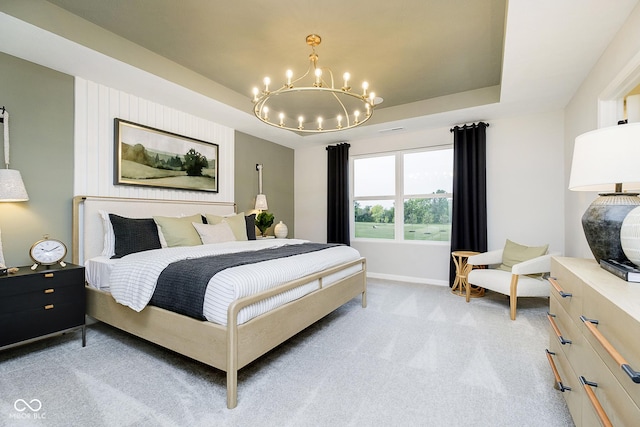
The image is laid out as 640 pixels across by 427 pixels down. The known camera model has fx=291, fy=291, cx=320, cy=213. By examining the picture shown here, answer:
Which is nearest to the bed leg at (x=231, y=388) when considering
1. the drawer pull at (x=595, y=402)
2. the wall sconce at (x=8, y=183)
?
the drawer pull at (x=595, y=402)

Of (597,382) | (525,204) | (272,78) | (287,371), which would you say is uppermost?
(272,78)

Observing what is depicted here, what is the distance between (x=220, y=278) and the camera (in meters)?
1.82

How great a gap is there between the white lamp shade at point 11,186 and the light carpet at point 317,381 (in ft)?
4.10

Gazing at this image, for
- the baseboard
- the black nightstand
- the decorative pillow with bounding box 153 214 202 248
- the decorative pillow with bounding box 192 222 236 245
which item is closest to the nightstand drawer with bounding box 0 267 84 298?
the black nightstand

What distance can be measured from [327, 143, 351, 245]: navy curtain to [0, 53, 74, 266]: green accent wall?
3710 mm

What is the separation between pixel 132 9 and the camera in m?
2.33

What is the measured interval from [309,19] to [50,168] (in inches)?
108

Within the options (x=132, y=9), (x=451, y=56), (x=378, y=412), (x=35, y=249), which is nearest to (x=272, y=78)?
(x=132, y=9)

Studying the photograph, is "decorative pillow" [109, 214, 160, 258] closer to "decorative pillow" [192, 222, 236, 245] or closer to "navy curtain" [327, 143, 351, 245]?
"decorative pillow" [192, 222, 236, 245]

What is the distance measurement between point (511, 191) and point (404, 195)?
5.03 ft

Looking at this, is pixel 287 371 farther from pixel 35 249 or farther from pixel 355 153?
pixel 355 153

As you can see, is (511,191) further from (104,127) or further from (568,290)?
(104,127)

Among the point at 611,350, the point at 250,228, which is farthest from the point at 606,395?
the point at 250,228

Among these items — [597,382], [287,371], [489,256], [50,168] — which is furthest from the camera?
[489,256]
